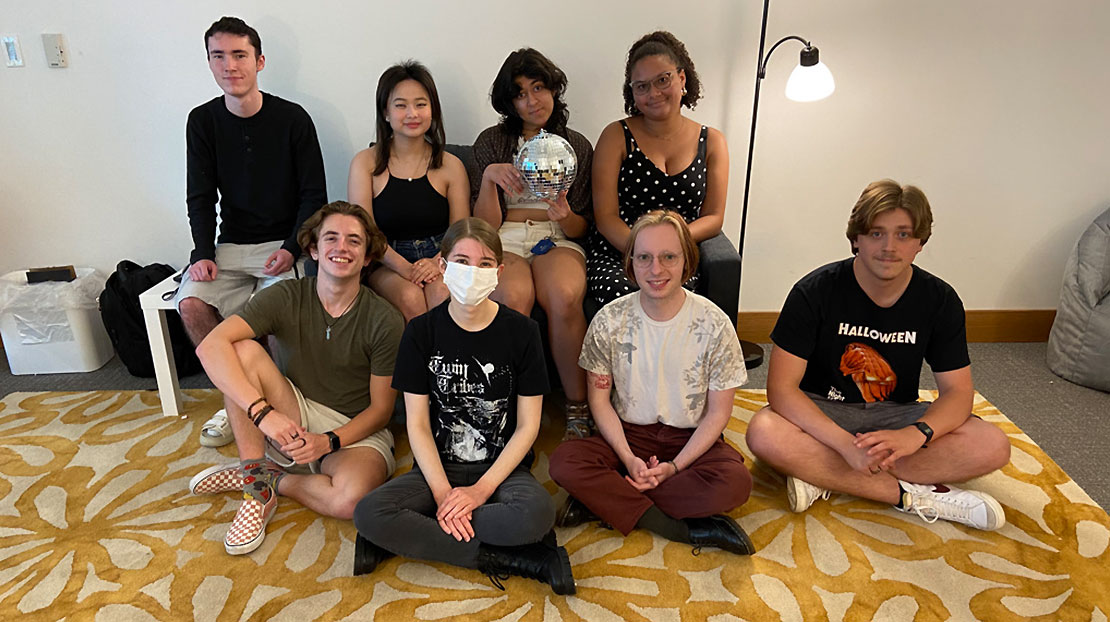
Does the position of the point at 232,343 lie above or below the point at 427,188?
below

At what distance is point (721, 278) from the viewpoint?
8.07ft

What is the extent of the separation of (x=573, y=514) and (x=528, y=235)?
104 cm

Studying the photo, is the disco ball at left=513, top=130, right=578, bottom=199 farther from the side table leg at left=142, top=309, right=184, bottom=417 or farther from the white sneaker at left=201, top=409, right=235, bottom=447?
the side table leg at left=142, top=309, right=184, bottom=417

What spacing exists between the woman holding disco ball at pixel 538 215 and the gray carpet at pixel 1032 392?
3.08ft

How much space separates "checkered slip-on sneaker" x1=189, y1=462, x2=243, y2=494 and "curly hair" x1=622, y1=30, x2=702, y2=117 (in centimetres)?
179

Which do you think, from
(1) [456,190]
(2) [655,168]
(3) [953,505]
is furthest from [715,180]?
(3) [953,505]

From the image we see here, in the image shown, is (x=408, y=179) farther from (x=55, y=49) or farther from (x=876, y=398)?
(x=876, y=398)

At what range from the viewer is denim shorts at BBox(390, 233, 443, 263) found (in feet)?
8.60

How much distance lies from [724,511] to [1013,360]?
191cm

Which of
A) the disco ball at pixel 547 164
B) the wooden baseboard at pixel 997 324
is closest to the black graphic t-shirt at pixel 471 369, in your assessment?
the disco ball at pixel 547 164

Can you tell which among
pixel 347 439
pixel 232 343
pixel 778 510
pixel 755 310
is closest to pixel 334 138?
pixel 232 343

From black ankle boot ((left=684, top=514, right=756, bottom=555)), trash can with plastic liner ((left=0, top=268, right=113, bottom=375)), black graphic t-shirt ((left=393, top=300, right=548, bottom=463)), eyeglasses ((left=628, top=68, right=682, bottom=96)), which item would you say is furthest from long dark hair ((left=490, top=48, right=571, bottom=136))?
trash can with plastic liner ((left=0, top=268, right=113, bottom=375))

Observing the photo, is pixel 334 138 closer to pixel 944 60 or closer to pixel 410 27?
pixel 410 27

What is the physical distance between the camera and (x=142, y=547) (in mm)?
2010
